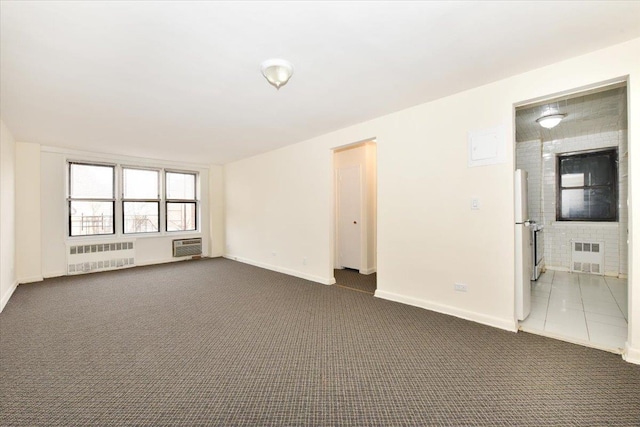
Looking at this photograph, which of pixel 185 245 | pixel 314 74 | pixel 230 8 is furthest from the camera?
pixel 185 245

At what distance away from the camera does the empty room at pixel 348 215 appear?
173 centimetres

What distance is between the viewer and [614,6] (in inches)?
66.6

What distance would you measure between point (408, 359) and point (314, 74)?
257 centimetres

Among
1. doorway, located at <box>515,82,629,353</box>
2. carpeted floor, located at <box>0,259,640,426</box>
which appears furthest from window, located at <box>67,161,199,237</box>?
doorway, located at <box>515,82,629,353</box>

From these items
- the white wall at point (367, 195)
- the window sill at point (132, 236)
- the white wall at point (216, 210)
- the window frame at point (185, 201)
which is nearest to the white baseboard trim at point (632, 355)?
the white wall at point (367, 195)

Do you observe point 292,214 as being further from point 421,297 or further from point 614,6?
point 614,6

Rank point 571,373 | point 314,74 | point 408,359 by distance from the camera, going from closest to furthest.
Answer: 1. point 571,373
2. point 408,359
3. point 314,74

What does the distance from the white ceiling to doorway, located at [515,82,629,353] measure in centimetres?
172

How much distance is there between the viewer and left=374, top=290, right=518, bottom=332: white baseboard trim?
2.69 m

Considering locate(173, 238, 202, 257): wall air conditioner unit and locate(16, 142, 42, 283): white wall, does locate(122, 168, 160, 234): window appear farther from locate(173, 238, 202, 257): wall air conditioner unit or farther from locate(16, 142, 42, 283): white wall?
locate(16, 142, 42, 283): white wall

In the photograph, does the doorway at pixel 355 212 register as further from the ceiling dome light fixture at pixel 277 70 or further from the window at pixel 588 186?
the window at pixel 588 186

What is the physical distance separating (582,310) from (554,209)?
2942 millimetres

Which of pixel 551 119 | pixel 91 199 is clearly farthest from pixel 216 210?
pixel 551 119

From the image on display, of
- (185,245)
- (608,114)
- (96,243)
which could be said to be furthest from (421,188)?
(96,243)
